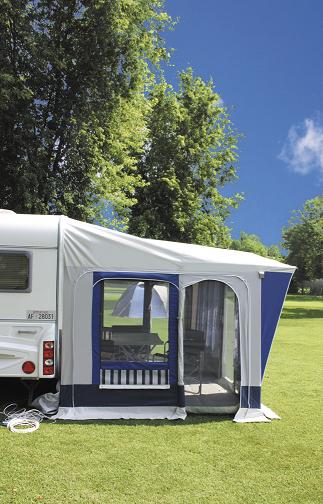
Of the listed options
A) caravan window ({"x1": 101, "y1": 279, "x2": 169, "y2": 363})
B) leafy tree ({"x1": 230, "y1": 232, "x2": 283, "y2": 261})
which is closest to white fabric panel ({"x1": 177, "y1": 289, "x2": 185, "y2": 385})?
caravan window ({"x1": 101, "y1": 279, "x2": 169, "y2": 363})

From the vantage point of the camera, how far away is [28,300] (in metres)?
6.37

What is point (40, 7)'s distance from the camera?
1546cm

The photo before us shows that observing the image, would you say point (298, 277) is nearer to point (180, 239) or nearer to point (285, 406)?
point (180, 239)

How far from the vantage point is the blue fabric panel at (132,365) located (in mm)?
6699

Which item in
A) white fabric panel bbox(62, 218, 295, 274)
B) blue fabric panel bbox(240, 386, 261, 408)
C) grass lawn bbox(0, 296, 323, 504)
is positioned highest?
white fabric panel bbox(62, 218, 295, 274)

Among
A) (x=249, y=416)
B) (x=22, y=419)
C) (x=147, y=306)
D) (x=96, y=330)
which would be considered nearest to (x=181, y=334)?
(x=147, y=306)

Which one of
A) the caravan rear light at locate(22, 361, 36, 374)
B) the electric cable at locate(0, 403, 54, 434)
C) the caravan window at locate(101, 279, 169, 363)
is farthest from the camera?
the caravan window at locate(101, 279, 169, 363)

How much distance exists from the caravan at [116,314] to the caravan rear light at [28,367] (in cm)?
1

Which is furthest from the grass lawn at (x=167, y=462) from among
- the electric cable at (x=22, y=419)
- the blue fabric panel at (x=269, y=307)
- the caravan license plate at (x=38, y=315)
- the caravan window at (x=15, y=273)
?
the caravan window at (x=15, y=273)

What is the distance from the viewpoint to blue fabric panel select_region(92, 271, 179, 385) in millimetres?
6633

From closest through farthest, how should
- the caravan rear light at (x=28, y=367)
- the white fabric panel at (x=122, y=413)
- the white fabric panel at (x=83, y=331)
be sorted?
the caravan rear light at (x=28, y=367), the white fabric panel at (x=122, y=413), the white fabric panel at (x=83, y=331)

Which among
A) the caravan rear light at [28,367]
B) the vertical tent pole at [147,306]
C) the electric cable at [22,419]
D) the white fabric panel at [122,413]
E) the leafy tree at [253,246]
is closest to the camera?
the electric cable at [22,419]

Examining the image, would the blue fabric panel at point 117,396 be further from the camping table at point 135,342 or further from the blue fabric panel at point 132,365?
the camping table at point 135,342

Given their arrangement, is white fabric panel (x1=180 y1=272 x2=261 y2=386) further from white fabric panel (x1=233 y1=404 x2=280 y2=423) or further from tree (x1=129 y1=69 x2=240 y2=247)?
tree (x1=129 y1=69 x2=240 y2=247)
